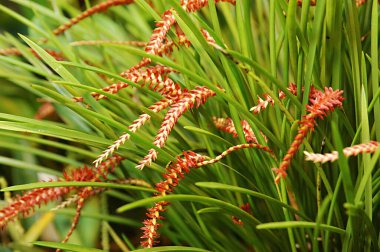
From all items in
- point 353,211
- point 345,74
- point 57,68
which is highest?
point 57,68

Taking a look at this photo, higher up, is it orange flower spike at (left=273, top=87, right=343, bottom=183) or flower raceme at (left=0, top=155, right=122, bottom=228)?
flower raceme at (left=0, top=155, right=122, bottom=228)

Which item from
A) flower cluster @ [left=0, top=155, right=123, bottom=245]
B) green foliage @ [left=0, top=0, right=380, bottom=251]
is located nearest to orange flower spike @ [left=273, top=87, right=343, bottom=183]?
green foliage @ [left=0, top=0, right=380, bottom=251]

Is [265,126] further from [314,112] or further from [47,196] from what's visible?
[47,196]

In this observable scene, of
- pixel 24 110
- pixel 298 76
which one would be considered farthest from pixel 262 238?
pixel 24 110

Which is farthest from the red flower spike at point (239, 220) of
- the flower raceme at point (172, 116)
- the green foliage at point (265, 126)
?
the flower raceme at point (172, 116)

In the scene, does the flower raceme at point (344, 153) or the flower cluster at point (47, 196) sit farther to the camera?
the flower cluster at point (47, 196)

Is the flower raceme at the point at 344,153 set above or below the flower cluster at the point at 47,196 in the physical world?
below

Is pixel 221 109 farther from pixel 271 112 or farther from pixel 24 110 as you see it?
pixel 24 110

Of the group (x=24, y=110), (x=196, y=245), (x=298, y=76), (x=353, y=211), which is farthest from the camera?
(x=24, y=110)

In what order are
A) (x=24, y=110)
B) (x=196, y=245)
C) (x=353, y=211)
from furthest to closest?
(x=24, y=110) < (x=196, y=245) < (x=353, y=211)

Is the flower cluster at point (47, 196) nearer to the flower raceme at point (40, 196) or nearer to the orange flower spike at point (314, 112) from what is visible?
the flower raceme at point (40, 196)

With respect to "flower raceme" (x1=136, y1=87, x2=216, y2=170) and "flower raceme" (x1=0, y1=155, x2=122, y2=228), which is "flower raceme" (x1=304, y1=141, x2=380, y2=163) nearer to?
"flower raceme" (x1=136, y1=87, x2=216, y2=170)
